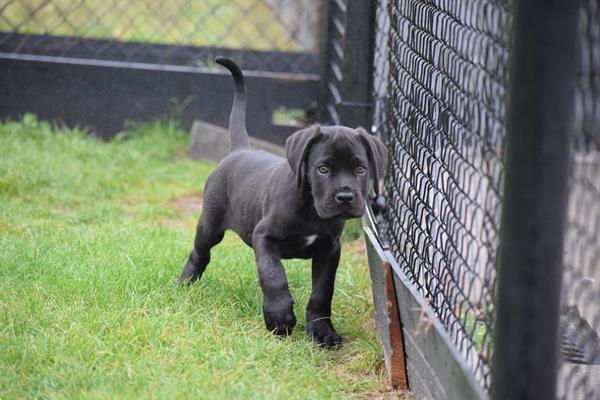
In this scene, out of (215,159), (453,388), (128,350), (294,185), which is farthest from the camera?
(215,159)

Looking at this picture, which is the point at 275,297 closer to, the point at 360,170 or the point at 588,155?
the point at 360,170

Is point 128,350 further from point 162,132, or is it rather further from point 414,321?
point 162,132

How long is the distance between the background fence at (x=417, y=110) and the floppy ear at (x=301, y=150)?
355 mm

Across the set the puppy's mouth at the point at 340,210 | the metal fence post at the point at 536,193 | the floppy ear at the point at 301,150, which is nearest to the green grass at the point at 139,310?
the puppy's mouth at the point at 340,210

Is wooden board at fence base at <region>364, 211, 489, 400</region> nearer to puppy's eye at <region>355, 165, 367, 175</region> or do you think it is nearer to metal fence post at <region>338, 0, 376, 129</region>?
puppy's eye at <region>355, 165, 367, 175</region>

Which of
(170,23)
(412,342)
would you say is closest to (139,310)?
(412,342)

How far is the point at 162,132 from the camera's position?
7.74m

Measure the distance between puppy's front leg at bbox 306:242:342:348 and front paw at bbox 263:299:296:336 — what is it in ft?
0.41

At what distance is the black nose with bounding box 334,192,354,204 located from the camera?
11.7 feet

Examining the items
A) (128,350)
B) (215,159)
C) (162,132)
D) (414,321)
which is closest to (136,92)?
(162,132)

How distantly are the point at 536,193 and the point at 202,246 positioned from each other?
2.58m

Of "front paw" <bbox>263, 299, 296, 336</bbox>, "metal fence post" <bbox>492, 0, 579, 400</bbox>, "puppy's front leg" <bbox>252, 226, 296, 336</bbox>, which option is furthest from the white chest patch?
"metal fence post" <bbox>492, 0, 579, 400</bbox>

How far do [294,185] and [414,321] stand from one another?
1083mm

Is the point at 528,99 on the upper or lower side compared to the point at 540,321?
upper
